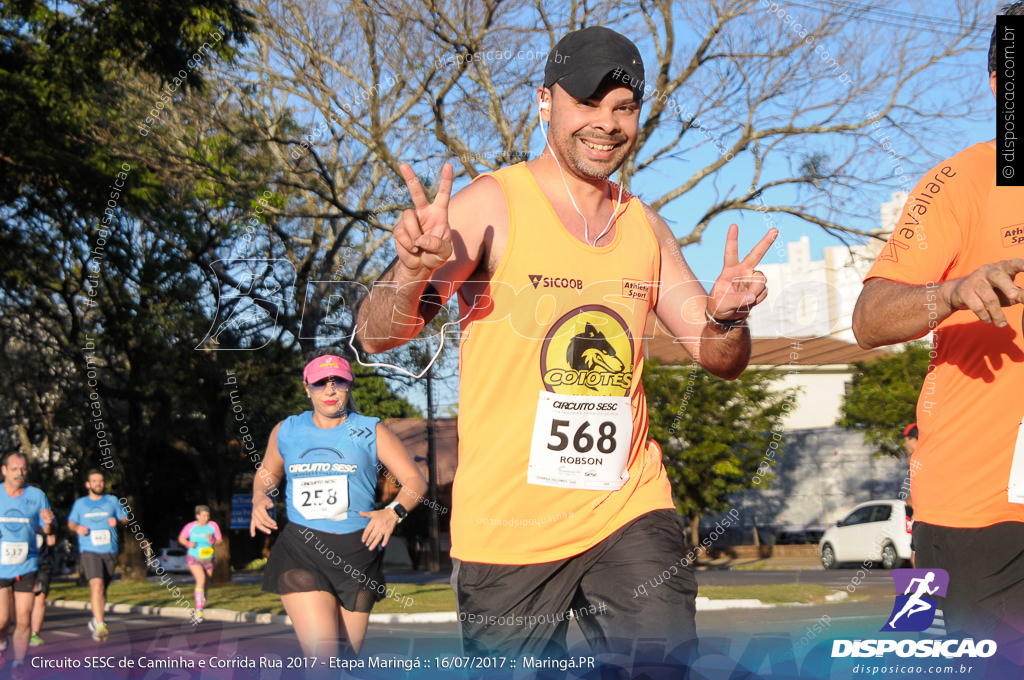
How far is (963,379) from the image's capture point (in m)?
2.70

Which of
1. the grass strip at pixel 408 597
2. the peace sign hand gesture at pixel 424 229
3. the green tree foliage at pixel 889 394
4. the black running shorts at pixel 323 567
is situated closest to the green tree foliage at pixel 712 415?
the grass strip at pixel 408 597

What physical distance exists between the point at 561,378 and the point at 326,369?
303 centimetres

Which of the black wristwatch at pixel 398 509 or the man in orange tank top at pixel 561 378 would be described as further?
the black wristwatch at pixel 398 509

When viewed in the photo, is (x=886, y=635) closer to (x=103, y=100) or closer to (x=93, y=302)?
(x=103, y=100)

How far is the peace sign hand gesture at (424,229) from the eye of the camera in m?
2.61

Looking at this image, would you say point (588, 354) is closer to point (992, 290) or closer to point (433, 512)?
point (992, 290)

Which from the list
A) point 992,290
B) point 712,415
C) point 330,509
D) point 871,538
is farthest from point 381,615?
point 992,290

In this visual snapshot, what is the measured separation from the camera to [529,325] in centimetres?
288

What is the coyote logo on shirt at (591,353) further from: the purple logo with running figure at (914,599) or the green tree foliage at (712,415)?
the green tree foliage at (712,415)

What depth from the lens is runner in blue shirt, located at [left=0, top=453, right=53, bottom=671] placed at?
920 centimetres

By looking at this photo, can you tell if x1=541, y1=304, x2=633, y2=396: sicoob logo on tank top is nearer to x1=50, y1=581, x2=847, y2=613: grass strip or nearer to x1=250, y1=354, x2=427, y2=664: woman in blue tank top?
x1=250, y1=354, x2=427, y2=664: woman in blue tank top

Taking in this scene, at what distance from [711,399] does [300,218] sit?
7533 mm

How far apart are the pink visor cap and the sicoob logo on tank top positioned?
294 cm

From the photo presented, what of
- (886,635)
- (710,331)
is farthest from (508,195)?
(886,635)
